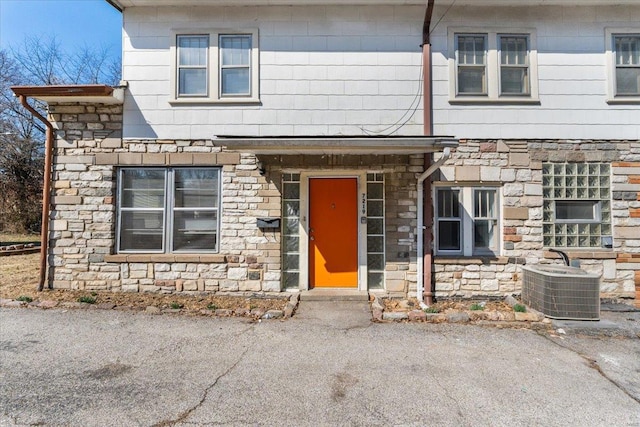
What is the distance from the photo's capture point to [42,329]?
4734 millimetres

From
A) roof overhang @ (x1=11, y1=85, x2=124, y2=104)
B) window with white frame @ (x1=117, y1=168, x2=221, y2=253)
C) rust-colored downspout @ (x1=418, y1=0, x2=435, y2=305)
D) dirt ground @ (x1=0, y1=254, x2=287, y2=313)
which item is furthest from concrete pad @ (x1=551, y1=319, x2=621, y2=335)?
roof overhang @ (x1=11, y1=85, x2=124, y2=104)

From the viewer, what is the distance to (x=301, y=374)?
359 cm

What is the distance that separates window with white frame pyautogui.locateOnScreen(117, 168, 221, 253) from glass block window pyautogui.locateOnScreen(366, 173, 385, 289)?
9.46 feet

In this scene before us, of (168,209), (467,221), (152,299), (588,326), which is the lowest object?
(588,326)

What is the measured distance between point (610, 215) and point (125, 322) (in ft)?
28.1

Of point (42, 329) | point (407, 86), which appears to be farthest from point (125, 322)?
point (407, 86)

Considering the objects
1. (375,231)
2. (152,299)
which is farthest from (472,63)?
(152,299)

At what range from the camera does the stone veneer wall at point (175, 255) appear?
6301mm

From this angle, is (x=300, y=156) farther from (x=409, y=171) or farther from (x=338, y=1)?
(x=338, y=1)

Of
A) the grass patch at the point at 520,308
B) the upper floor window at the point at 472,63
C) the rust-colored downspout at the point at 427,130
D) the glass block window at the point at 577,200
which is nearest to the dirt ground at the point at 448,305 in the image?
the grass patch at the point at 520,308

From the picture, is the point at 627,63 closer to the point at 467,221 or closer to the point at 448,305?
the point at 467,221

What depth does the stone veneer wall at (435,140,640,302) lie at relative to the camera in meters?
6.24

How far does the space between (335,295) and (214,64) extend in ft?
16.0

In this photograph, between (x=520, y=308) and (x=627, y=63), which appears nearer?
(x=520, y=308)
